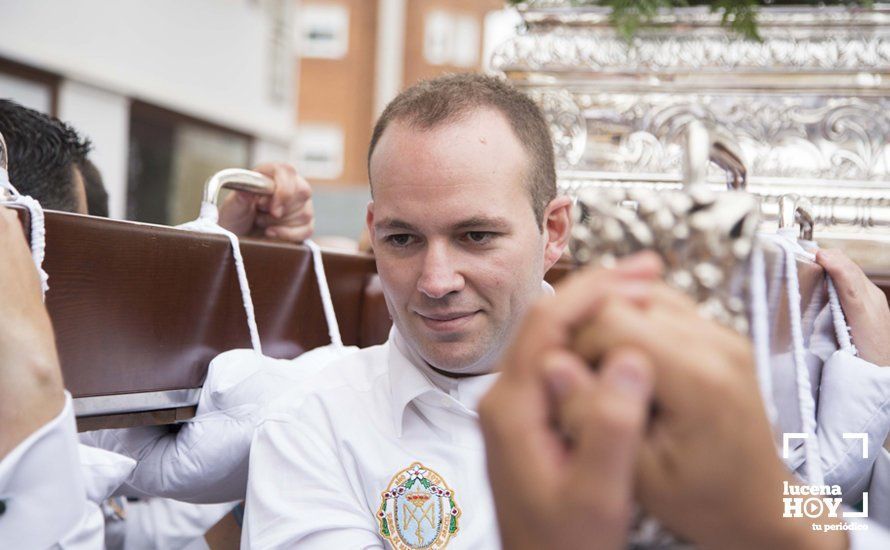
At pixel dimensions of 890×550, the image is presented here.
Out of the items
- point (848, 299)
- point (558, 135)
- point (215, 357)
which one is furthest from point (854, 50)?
point (215, 357)

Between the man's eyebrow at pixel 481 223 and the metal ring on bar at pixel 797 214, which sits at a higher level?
the metal ring on bar at pixel 797 214

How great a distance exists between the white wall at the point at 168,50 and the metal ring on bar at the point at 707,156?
18.3 feet

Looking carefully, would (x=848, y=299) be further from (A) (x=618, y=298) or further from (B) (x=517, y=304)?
(A) (x=618, y=298)

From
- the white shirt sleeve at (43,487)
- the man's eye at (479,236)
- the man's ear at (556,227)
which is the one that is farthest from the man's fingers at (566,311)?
the man's ear at (556,227)

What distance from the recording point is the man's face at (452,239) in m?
1.05

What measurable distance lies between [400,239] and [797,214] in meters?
0.47

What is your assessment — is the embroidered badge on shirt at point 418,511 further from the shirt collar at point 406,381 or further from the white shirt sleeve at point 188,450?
the white shirt sleeve at point 188,450

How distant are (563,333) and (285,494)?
0.70 m

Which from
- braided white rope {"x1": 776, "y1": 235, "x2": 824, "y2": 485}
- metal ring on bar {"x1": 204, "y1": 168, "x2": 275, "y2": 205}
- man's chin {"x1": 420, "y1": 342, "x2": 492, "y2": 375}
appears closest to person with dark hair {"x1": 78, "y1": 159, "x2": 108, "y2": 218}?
metal ring on bar {"x1": 204, "y1": 168, "x2": 275, "y2": 205}

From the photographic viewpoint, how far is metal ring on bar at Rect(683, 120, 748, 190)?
507 millimetres

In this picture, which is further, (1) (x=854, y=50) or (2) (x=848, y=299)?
(1) (x=854, y=50)

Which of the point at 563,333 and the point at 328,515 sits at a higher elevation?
the point at 563,333

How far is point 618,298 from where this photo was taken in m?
0.41

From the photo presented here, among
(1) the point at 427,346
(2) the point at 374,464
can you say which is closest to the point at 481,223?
(1) the point at 427,346
